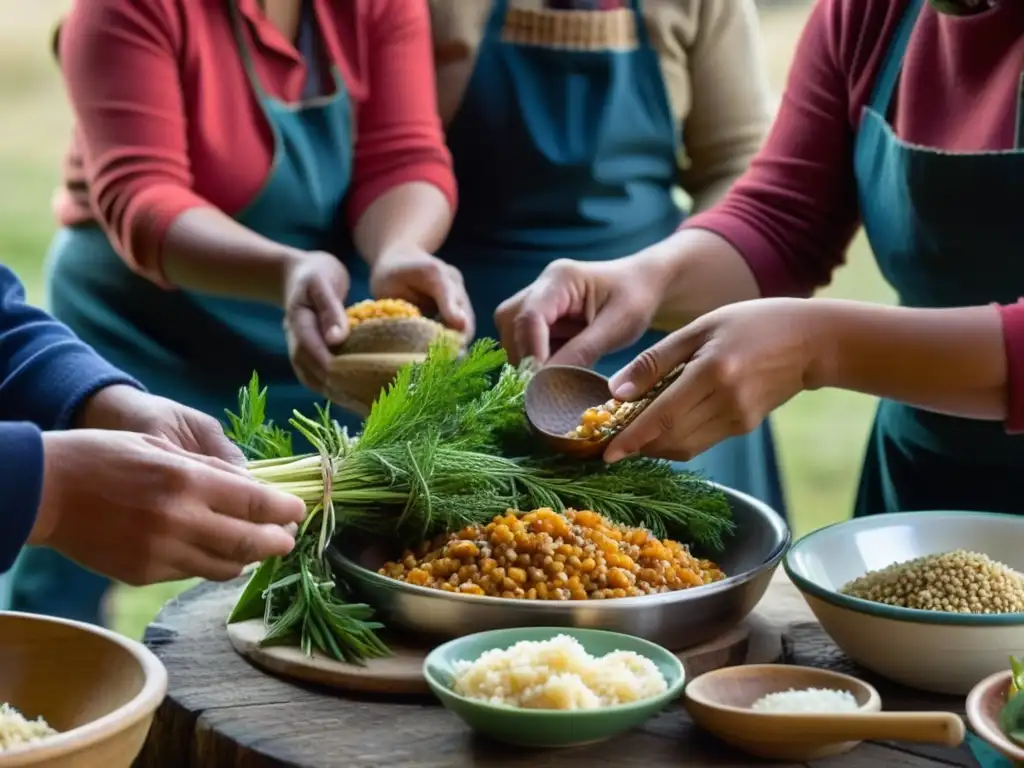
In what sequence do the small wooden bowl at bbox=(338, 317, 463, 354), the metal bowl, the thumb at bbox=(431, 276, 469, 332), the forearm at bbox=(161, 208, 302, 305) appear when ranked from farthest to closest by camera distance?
the forearm at bbox=(161, 208, 302, 305)
the thumb at bbox=(431, 276, 469, 332)
the small wooden bowl at bbox=(338, 317, 463, 354)
the metal bowl

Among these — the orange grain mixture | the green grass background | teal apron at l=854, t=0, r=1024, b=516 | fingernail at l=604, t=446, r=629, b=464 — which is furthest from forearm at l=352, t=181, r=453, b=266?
the green grass background

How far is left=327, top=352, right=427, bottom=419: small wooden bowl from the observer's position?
2.00 meters

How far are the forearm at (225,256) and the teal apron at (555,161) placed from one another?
0.32 m

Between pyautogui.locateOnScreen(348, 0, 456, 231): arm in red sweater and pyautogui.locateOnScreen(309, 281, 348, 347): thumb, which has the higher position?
pyautogui.locateOnScreen(348, 0, 456, 231): arm in red sweater

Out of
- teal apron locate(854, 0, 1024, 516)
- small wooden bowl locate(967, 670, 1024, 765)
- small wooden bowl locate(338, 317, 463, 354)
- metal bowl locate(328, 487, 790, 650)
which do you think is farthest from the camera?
small wooden bowl locate(338, 317, 463, 354)

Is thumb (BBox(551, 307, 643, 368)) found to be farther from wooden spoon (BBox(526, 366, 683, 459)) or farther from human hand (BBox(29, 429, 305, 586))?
human hand (BBox(29, 429, 305, 586))

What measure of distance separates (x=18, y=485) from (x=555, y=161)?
161 centimetres

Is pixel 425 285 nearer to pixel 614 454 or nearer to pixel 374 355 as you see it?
pixel 374 355

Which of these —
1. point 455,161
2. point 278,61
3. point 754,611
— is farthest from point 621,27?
point 754,611

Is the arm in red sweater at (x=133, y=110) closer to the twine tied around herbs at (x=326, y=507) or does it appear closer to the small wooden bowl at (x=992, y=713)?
the twine tied around herbs at (x=326, y=507)

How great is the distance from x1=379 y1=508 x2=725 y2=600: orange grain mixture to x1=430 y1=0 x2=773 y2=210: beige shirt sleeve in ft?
4.35

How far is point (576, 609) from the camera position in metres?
1.36

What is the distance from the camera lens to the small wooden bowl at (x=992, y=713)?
1.10 m

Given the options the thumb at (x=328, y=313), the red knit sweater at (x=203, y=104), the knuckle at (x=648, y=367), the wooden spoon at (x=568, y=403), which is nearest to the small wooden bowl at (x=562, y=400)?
the wooden spoon at (x=568, y=403)
